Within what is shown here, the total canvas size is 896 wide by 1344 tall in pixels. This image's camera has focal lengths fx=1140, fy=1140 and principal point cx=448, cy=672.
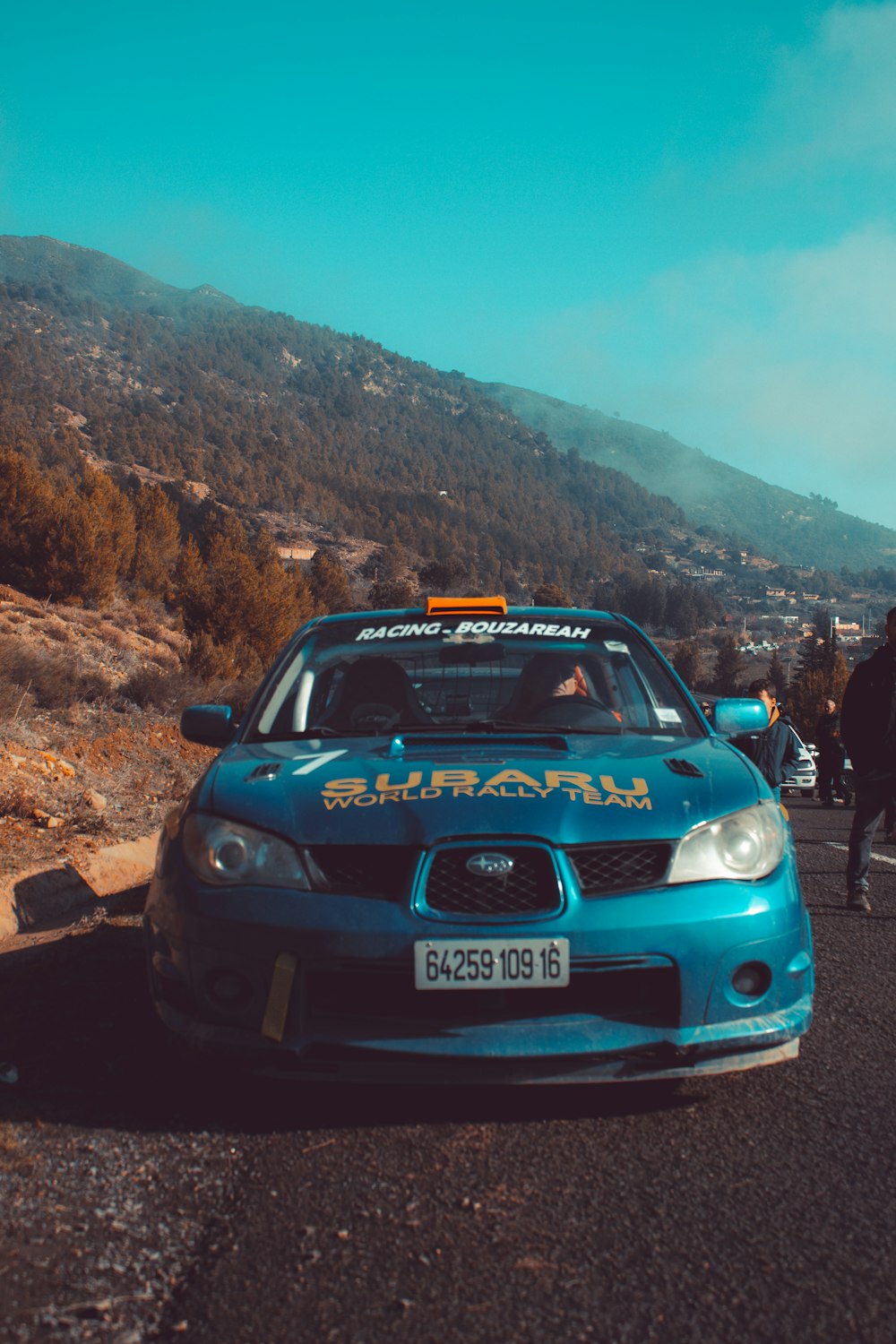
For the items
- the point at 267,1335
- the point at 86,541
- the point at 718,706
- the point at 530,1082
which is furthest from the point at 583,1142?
the point at 86,541

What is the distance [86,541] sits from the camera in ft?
136

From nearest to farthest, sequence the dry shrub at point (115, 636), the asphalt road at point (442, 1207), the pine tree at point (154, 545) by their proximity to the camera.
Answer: the asphalt road at point (442, 1207), the dry shrub at point (115, 636), the pine tree at point (154, 545)

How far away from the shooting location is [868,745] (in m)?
7.22

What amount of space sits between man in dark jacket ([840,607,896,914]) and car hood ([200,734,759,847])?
3.63 metres

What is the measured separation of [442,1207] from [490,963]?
591mm

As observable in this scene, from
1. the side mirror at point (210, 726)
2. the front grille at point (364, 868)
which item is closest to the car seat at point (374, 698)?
the side mirror at point (210, 726)

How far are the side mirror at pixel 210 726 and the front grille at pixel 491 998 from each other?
5.20 feet

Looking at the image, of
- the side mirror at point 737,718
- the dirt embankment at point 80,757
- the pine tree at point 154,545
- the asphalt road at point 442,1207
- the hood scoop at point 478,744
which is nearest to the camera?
the asphalt road at point 442,1207

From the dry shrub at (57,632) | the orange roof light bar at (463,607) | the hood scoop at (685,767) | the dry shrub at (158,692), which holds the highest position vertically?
the orange roof light bar at (463,607)

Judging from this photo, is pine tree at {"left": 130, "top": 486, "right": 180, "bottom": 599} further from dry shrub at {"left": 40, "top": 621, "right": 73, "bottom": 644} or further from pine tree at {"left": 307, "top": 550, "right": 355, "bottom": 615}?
dry shrub at {"left": 40, "top": 621, "right": 73, "bottom": 644}

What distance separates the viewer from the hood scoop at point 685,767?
11.7 ft

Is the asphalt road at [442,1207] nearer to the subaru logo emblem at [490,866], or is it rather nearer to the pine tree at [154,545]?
the subaru logo emblem at [490,866]

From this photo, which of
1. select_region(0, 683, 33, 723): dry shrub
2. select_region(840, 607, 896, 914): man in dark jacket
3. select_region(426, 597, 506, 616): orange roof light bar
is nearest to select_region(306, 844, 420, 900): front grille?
select_region(426, 597, 506, 616): orange roof light bar

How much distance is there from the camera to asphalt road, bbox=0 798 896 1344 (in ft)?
7.02
